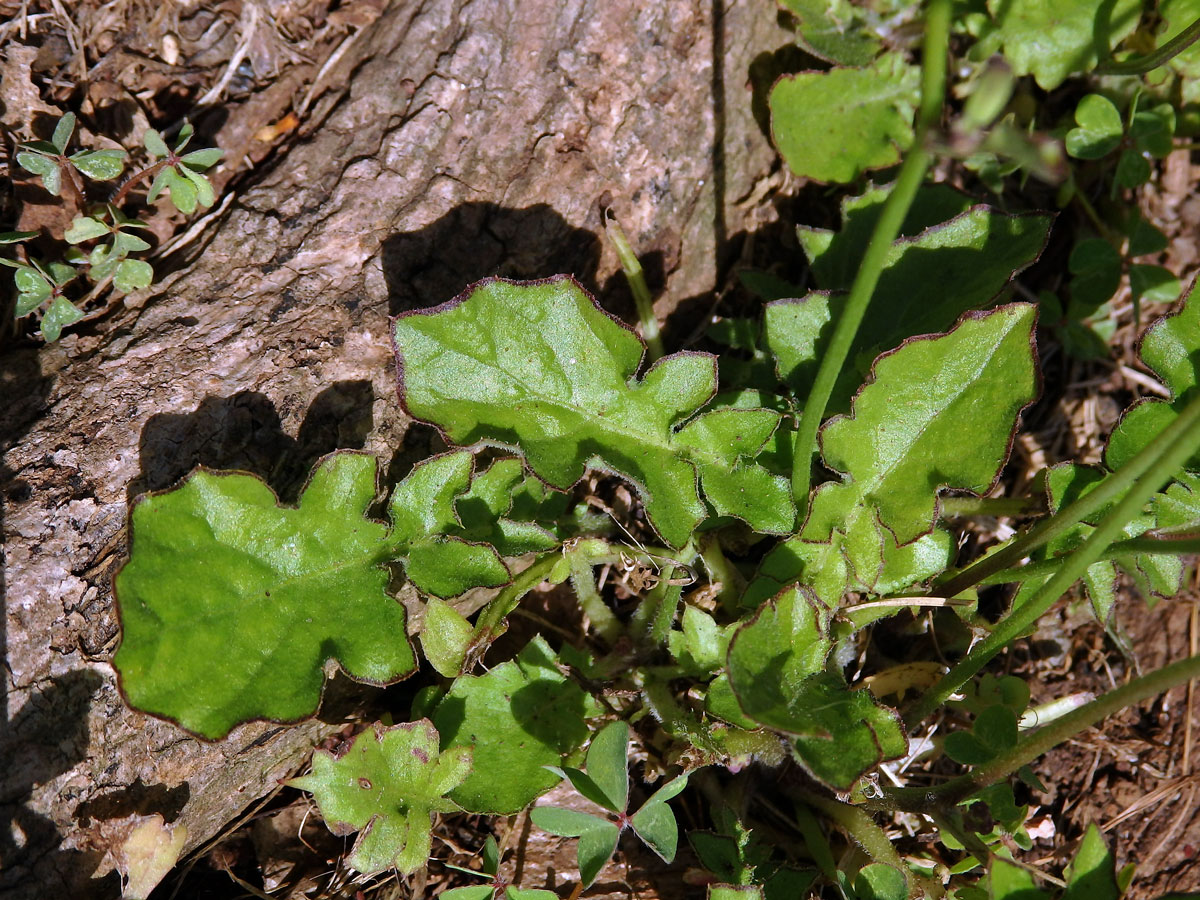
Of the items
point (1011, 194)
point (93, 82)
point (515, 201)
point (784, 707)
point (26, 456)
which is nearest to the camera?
point (784, 707)

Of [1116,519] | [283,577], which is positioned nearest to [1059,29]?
[1116,519]

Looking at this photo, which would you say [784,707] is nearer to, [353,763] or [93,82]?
[353,763]

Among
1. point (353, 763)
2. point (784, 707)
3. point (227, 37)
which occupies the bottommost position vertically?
point (353, 763)

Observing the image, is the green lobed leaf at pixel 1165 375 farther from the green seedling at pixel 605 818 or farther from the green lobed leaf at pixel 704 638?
the green seedling at pixel 605 818

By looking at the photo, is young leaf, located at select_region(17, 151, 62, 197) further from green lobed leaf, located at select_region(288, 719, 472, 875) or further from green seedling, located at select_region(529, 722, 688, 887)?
green seedling, located at select_region(529, 722, 688, 887)

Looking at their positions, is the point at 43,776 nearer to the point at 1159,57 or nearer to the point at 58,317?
the point at 58,317

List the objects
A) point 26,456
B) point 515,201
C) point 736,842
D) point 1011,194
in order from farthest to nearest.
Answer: point 1011,194 → point 515,201 → point 736,842 → point 26,456

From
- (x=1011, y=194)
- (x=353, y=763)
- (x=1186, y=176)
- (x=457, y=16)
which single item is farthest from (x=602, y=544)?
(x=1186, y=176)
